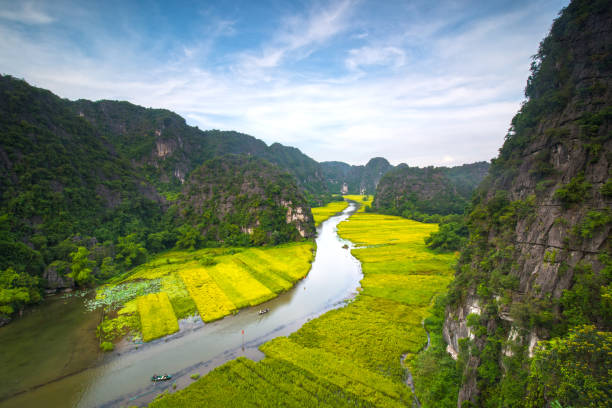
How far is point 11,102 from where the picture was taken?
55.4 meters

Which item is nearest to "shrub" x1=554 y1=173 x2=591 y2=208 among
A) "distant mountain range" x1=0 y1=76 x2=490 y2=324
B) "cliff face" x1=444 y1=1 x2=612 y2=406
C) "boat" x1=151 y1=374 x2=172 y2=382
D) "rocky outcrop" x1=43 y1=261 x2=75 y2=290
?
"cliff face" x1=444 y1=1 x2=612 y2=406

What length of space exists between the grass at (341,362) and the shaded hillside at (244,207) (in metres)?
39.9

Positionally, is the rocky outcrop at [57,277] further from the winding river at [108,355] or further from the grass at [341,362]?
the grass at [341,362]

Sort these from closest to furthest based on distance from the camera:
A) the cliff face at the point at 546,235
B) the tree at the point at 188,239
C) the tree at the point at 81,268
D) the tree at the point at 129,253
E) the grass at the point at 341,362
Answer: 1. the cliff face at the point at 546,235
2. the grass at the point at 341,362
3. the tree at the point at 81,268
4. the tree at the point at 129,253
5. the tree at the point at 188,239

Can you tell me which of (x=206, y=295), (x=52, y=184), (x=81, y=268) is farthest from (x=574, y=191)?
(x=52, y=184)

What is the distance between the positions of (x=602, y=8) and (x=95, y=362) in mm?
56753

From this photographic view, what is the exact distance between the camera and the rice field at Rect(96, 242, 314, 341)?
32.2 metres

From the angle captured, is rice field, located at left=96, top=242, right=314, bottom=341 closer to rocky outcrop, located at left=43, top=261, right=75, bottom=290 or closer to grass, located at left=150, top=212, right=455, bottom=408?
rocky outcrop, located at left=43, top=261, right=75, bottom=290

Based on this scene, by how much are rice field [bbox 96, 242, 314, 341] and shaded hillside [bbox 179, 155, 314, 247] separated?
11.8 metres

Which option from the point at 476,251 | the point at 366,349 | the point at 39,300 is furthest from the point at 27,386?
the point at 476,251

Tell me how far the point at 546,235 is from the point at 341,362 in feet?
64.2

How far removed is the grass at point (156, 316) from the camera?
1148 inches

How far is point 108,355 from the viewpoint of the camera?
83.1ft

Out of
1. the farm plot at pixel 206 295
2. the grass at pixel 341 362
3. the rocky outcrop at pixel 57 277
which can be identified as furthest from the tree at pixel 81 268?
the grass at pixel 341 362
